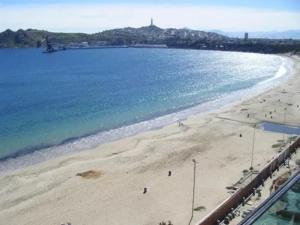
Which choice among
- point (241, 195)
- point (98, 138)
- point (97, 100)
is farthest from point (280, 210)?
point (97, 100)

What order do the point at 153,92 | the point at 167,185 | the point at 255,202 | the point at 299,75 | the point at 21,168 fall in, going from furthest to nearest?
1. the point at 299,75
2. the point at 153,92
3. the point at 21,168
4. the point at 167,185
5. the point at 255,202

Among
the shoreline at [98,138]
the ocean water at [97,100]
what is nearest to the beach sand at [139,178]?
the shoreline at [98,138]

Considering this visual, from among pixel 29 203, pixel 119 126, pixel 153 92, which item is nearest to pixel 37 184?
pixel 29 203

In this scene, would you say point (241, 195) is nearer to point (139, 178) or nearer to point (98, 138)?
point (139, 178)

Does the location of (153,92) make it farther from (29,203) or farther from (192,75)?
(29,203)

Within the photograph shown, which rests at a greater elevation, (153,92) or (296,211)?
(296,211)

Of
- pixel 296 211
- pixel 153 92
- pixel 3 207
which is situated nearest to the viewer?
pixel 296 211
